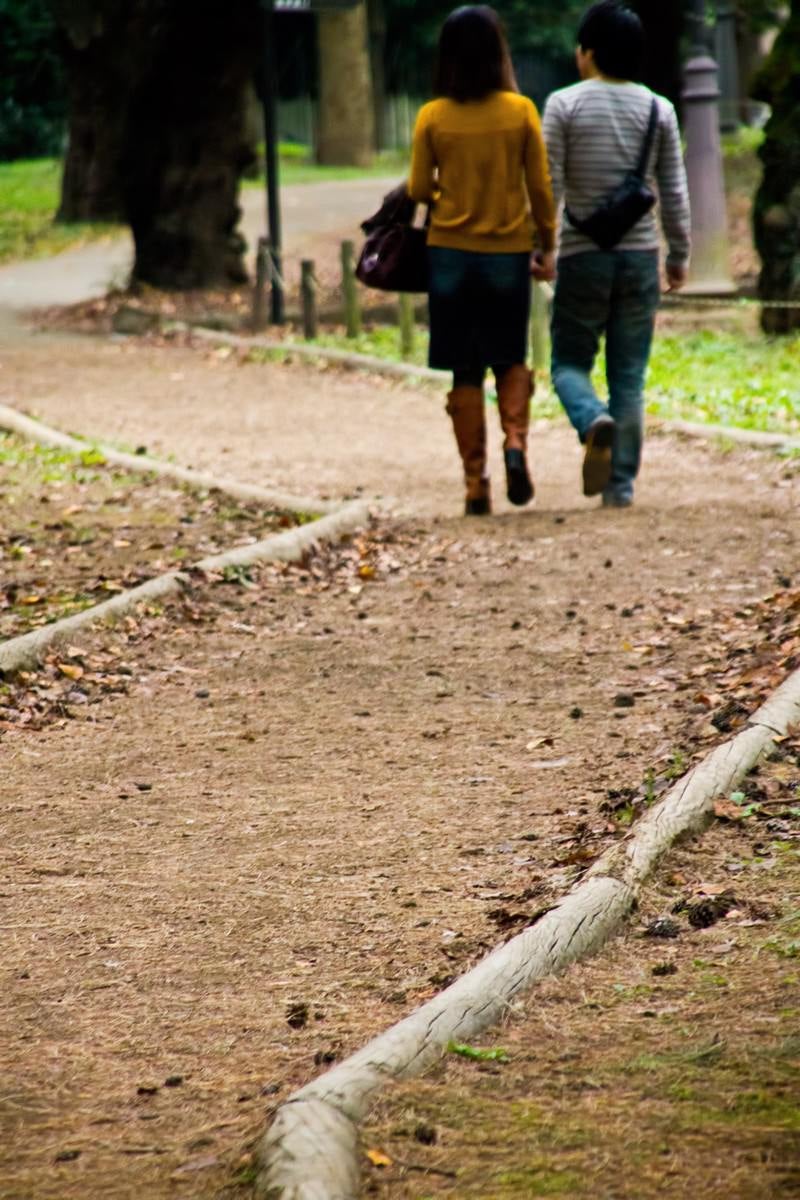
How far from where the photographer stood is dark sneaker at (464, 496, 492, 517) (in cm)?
884

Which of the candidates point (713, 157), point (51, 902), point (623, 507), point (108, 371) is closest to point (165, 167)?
point (108, 371)

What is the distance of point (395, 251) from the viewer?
8.34m

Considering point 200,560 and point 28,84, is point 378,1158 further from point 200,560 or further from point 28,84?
point 28,84

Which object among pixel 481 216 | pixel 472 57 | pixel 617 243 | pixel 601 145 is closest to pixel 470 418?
pixel 481 216

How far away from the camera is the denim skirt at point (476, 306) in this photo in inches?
323

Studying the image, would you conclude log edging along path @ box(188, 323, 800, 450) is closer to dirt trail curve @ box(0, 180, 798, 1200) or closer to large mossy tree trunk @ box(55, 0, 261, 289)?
dirt trail curve @ box(0, 180, 798, 1200)

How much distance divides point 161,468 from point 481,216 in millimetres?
3043

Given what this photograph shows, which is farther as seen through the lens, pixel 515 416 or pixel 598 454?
pixel 515 416

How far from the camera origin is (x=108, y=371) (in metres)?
15.9

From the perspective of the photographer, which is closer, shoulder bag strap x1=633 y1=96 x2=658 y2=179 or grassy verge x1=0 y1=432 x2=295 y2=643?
grassy verge x1=0 y1=432 x2=295 y2=643

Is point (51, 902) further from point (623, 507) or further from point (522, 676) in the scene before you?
point (623, 507)

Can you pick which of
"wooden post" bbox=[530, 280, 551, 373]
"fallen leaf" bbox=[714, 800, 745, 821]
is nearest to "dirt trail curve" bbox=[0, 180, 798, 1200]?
"fallen leaf" bbox=[714, 800, 745, 821]

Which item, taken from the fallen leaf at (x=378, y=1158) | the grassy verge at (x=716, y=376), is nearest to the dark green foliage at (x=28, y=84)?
the grassy verge at (x=716, y=376)

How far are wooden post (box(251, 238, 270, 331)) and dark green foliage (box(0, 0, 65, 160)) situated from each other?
20973 mm
